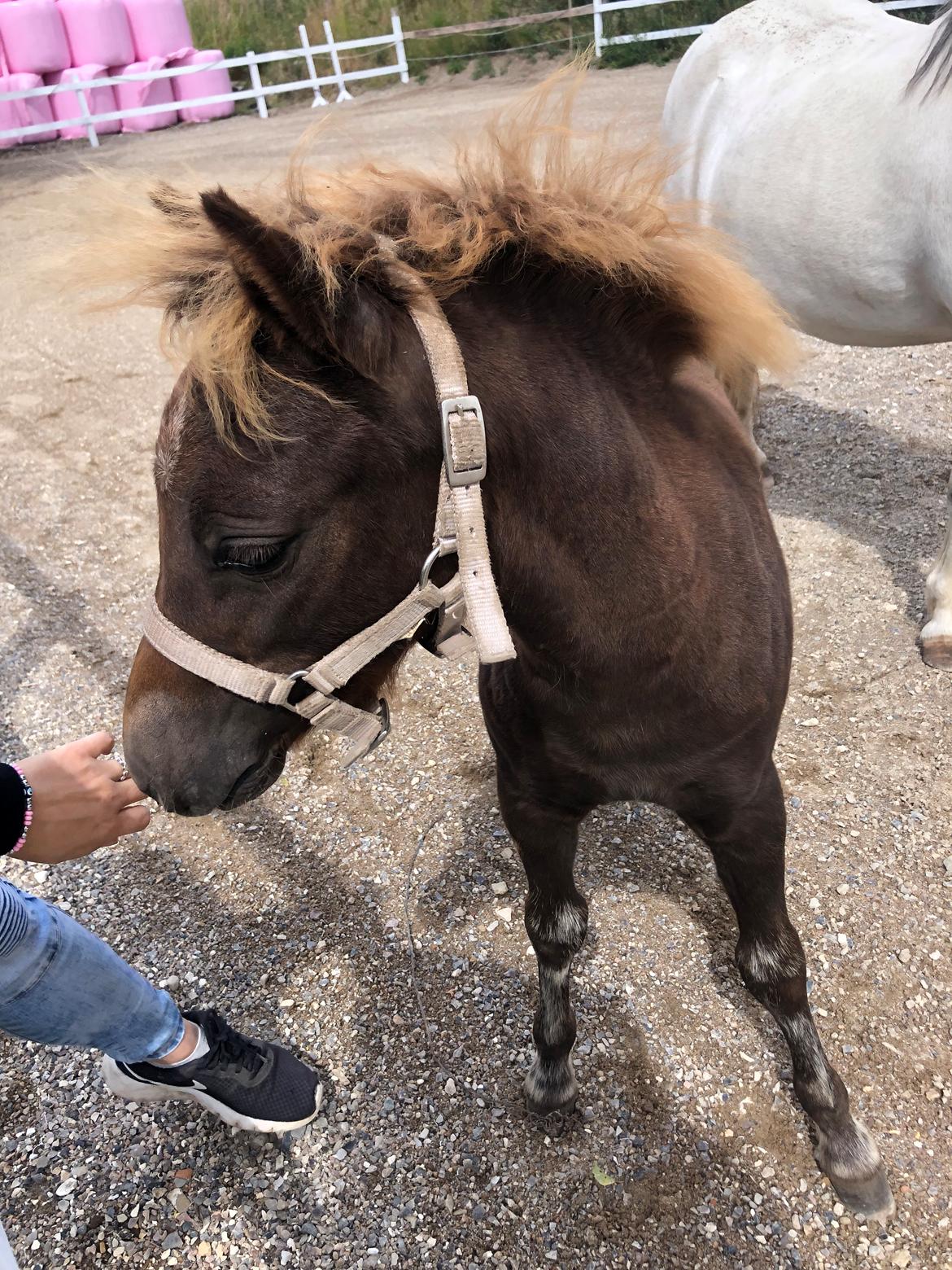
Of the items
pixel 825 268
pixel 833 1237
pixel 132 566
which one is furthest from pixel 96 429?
pixel 833 1237

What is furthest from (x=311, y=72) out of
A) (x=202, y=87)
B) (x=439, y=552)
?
(x=439, y=552)

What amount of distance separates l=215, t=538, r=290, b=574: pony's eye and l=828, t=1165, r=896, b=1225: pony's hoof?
5.46 ft

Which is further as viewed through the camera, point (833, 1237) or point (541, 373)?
point (833, 1237)

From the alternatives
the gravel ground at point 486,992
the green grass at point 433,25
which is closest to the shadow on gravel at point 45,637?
the gravel ground at point 486,992

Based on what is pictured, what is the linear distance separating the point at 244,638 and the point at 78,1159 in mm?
1571

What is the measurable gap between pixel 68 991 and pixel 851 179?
3.32 meters

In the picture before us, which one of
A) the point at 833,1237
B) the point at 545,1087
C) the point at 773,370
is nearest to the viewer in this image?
the point at 773,370

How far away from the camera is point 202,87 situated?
14.5 meters

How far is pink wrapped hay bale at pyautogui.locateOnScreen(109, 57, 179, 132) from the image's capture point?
1398 cm

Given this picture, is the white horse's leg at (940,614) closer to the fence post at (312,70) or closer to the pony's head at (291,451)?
the pony's head at (291,451)

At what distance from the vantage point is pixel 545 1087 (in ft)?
6.28

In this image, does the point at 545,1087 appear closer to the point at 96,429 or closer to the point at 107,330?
the point at 96,429

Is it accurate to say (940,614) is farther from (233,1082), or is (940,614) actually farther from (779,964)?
(233,1082)

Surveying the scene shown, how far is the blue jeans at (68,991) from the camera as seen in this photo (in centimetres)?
147
